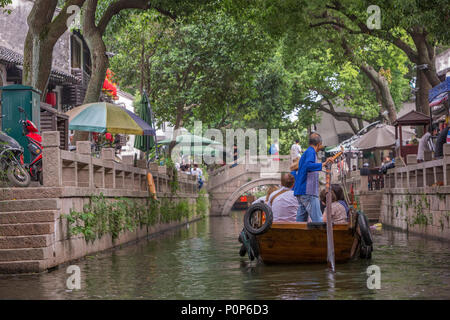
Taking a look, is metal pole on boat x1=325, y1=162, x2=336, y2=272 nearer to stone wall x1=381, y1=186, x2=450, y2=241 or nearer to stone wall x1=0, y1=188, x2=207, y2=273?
stone wall x1=0, y1=188, x2=207, y2=273

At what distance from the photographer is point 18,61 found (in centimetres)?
2312

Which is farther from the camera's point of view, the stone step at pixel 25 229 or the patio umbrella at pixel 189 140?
the patio umbrella at pixel 189 140

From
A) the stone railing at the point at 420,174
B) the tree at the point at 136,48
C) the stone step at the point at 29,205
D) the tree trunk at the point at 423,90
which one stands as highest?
the tree at the point at 136,48

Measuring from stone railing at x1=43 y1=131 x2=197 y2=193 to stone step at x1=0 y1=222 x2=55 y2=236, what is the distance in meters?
0.87

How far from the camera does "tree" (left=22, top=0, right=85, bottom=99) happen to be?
14.6 metres

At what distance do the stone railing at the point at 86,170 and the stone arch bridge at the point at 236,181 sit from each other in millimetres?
16860

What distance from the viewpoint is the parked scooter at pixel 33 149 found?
12492 mm

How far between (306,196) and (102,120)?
6608 mm

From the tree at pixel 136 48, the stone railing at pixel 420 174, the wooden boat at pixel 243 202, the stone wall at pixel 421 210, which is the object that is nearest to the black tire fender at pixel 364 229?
the stone wall at pixel 421 210

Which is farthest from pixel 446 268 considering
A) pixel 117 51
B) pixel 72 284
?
pixel 117 51

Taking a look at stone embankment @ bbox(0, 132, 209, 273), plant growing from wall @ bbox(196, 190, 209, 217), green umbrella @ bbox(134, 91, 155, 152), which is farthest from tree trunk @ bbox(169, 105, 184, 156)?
stone embankment @ bbox(0, 132, 209, 273)

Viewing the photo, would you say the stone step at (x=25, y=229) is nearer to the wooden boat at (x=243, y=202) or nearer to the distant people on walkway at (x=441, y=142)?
the distant people on walkway at (x=441, y=142)

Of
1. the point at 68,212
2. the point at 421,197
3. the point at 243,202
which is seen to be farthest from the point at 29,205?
the point at 243,202
